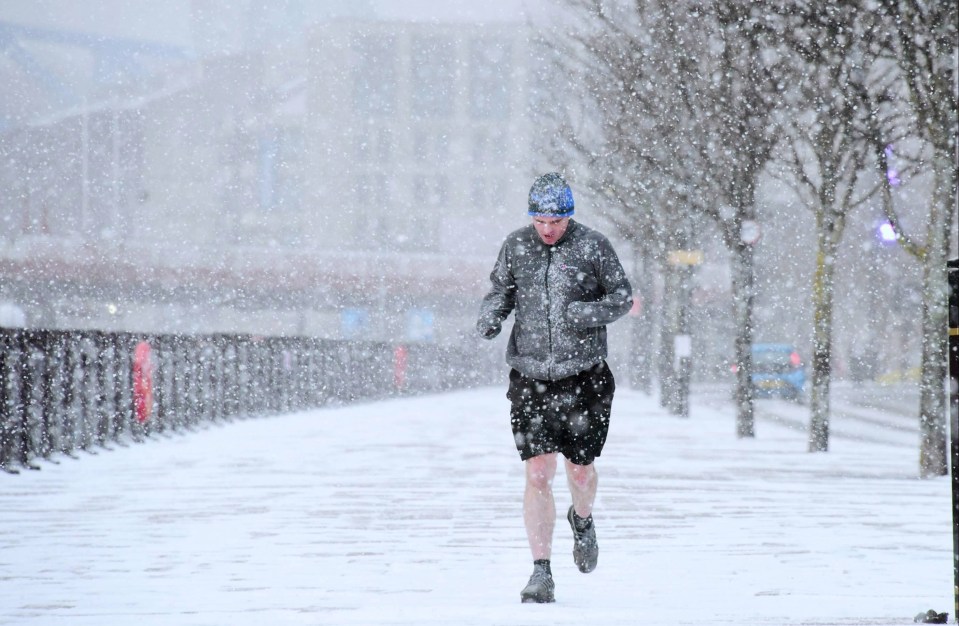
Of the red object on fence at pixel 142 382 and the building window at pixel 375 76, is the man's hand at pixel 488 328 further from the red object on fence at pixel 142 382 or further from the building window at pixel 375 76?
the building window at pixel 375 76

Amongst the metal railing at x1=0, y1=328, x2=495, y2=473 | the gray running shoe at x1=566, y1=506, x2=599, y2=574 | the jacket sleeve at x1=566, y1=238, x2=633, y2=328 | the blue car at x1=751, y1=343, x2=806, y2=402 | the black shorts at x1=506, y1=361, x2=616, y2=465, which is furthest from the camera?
the blue car at x1=751, y1=343, x2=806, y2=402

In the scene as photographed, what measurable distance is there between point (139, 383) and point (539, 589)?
11.5m

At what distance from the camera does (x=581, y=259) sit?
5859mm

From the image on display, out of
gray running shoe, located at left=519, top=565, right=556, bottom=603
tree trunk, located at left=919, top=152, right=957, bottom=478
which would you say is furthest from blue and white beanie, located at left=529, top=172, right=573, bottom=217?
tree trunk, located at left=919, top=152, right=957, bottom=478

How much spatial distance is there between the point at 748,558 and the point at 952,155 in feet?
21.6

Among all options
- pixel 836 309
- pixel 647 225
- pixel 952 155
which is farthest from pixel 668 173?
pixel 836 309

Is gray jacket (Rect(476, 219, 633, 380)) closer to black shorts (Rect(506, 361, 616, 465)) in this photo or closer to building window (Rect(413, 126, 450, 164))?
black shorts (Rect(506, 361, 616, 465))

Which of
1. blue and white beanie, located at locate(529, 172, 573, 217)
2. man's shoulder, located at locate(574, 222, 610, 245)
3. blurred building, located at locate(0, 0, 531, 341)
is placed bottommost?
man's shoulder, located at locate(574, 222, 610, 245)

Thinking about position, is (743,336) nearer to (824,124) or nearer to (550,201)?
(824,124)

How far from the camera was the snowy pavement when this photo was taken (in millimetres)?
5723

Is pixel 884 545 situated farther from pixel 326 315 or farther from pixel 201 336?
pixel 326 315

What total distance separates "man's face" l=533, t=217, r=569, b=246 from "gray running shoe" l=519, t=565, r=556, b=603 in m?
1.42

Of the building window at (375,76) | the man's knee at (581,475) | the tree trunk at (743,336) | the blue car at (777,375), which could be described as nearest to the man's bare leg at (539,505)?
the man's knee at (581,475)

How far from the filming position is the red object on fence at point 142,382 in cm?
1638
